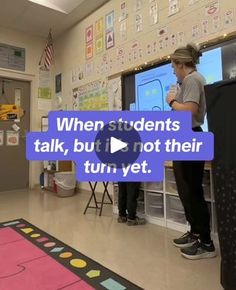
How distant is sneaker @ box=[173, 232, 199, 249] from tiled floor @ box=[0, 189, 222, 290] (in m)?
0.05

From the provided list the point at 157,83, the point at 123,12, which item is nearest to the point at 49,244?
the point at 157,83

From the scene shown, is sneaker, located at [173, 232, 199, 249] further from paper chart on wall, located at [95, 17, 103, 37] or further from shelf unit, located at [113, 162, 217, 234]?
paper chart on wall, located at [95, 17, 103, 37]

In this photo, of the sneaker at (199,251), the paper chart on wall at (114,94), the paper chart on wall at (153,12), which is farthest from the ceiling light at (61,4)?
the sneaker at (199,251)

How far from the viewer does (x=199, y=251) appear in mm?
1730

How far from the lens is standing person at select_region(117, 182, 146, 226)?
2469 mm

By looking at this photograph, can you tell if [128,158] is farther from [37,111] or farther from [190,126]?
[37,111]

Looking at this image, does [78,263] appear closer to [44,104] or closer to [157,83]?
[157,83]

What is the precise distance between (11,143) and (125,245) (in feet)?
10.6

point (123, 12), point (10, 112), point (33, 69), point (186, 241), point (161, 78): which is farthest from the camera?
point (33, 69)

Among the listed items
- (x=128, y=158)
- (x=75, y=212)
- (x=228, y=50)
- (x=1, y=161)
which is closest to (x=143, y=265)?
(x=128, y=158)

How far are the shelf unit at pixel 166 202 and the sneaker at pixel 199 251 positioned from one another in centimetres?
27

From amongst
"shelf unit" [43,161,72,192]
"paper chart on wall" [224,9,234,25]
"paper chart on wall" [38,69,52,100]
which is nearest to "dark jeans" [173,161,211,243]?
"paper chart on wall" [224,9,234,25]

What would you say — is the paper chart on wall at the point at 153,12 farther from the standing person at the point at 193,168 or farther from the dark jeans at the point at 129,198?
the dark jeans at the point at 129,198

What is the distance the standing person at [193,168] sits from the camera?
167 cm
